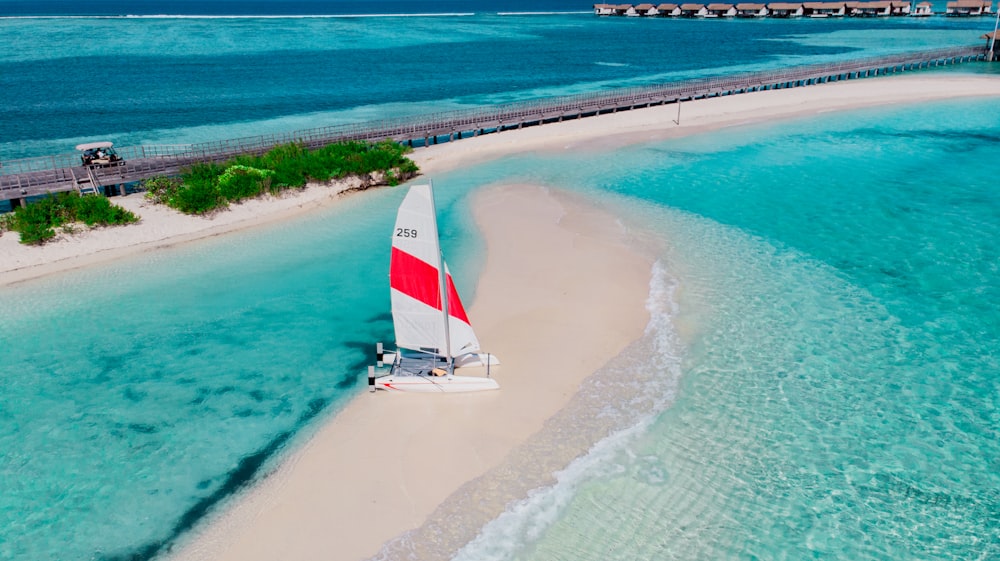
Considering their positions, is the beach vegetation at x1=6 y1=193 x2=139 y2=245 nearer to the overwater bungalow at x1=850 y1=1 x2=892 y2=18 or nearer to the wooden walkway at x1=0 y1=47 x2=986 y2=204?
the wooden walkway at x1=0 y1=47 x2=986 y2=204

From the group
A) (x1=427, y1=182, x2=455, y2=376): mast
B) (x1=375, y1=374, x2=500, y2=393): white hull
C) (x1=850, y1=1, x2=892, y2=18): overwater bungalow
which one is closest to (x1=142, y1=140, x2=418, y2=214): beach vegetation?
(x1=375, y1=374, x2=500, y2=393): white hull

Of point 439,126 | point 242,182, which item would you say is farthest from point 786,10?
point 242,182

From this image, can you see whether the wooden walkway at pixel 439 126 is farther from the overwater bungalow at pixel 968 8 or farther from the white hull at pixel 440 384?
the overwater bungalow at pixel 968 8

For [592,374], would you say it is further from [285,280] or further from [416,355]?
[285,280]

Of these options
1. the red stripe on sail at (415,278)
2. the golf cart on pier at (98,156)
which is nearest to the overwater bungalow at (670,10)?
the golf cart on pier at (98,156)

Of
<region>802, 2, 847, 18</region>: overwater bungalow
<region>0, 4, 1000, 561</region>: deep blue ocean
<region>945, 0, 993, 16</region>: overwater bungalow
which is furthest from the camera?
<region>802, 2, 847, 18</region>: overwater bungalow
